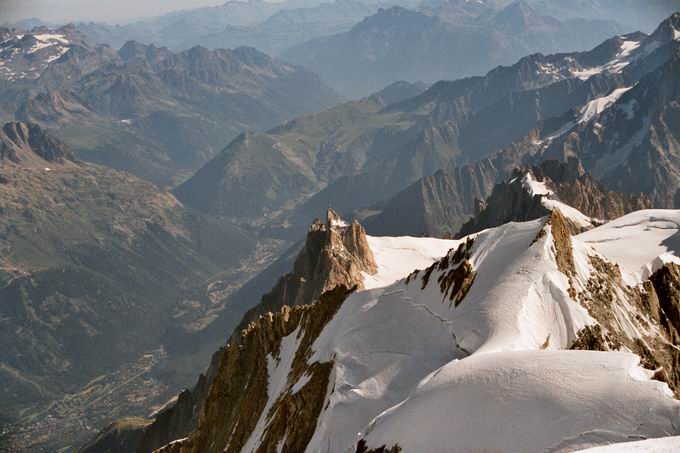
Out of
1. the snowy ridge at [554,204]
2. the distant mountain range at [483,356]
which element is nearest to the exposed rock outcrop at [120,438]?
the distant mountain range at [483,356]

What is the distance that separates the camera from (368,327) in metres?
56.9

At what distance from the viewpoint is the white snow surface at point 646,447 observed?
26.7m

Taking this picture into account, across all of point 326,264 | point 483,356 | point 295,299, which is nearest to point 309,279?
point 295,299

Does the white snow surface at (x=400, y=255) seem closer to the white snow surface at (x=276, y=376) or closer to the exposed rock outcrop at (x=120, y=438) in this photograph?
the white snow surface at (x=276, y=376)

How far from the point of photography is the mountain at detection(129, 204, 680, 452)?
108 ft

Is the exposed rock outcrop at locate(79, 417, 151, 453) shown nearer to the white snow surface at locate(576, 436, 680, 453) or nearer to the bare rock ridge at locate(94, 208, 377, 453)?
the bare rock ridge at locate(94, 208, 377, 453)

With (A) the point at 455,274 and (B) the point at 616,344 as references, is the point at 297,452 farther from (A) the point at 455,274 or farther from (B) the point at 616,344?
(B) the point at 616,344

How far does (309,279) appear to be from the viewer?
422 ft

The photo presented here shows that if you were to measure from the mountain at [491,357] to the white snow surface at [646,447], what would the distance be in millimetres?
329

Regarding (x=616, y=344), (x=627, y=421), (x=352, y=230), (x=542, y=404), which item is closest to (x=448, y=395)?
(x=542, y=404)

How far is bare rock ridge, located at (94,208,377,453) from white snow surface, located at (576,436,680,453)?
76500mm

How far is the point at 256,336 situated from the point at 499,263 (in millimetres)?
40970

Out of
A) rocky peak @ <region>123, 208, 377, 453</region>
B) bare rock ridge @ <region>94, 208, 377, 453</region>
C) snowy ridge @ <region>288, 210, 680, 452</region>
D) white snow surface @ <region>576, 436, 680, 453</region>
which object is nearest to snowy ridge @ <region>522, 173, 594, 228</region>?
bare rock ridge @ <region>94, 208, 377, 453</region>

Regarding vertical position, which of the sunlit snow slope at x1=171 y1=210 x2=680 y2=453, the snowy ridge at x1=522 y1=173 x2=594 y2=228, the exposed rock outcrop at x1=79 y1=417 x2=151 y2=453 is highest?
the sunlit snow slope at x1=171 y1=210 x2=680 y2=453
